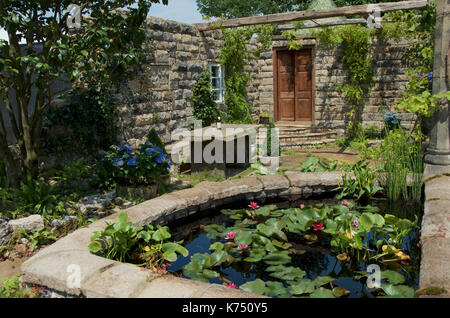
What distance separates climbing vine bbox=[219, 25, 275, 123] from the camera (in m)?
10.4

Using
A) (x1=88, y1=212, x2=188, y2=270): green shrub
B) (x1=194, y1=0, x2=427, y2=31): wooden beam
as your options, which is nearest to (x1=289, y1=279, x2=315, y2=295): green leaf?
(x1=88, y1=212, x2=188, y2=270): green shrub

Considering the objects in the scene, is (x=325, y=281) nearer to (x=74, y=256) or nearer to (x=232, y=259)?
(x=232, y=259)

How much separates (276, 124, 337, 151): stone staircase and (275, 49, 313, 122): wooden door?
1.70 feet

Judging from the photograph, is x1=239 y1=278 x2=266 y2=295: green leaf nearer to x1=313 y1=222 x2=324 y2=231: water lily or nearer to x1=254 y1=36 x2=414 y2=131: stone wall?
x1=313 y1=222 x2=324 y2=231: water lily

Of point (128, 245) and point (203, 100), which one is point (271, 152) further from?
point (128, 245)

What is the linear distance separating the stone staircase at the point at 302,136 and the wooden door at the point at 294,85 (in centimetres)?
52

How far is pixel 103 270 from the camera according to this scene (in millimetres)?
2516

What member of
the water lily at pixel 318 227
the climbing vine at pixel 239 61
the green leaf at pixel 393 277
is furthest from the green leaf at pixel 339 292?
the climbing vine at pixel 239 61

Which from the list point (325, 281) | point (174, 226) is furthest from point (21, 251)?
point (325, 281)

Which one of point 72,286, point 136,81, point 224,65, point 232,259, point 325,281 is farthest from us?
point 224,65

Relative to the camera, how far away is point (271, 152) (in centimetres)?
779

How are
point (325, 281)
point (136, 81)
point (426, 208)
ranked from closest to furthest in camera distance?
1. point (325, 281)
2. point (426, 208)
3. point (136, 81)

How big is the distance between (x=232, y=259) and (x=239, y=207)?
146 centimetres

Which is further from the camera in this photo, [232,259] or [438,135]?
[438,135]
